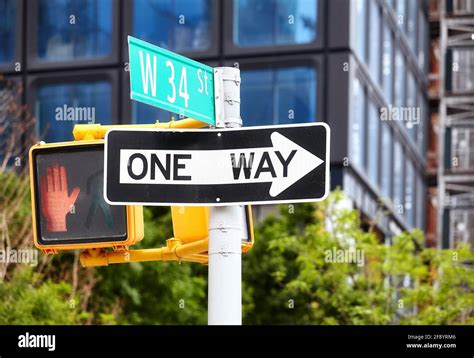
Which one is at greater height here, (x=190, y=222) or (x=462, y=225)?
(x=462, y=225)

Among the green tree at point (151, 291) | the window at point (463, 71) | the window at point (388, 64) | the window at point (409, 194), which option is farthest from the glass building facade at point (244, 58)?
the window at point (463, 71)

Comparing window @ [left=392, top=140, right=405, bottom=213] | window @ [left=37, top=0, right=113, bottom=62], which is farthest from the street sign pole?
window @ [left=392, top=140, right=405, bottom=213]

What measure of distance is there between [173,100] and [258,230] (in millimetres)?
27755

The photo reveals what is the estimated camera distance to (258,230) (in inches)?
1375

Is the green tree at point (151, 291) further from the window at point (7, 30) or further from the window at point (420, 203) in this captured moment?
the window at point (420, 203)

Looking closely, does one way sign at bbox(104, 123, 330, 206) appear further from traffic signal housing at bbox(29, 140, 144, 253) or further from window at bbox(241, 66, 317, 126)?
window at bbox(241, 66, 317, 126)

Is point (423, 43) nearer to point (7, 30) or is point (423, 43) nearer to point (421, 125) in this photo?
point (421, 125)

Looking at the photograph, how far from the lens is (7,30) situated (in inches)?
1599

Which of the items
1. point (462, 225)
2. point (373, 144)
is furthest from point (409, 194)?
point (462, 225)

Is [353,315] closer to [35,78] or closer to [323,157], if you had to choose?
[35,78]

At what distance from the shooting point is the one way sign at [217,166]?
7.20 meters

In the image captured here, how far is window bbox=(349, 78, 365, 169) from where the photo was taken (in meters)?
37.9

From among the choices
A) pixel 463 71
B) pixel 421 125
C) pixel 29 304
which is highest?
pixel 463 71

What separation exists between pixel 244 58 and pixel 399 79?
910 centimetres
